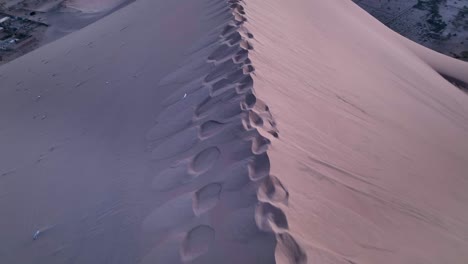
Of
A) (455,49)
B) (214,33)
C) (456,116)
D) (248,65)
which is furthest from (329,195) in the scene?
(455,49)

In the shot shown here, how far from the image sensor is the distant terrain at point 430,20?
1335cm

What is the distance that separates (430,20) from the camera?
583 inches

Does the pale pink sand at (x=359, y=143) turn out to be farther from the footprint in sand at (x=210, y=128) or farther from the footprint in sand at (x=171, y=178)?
the footprint in sand at (x=171, y=178)

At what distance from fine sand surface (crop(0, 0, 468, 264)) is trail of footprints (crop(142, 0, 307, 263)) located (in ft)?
0.05

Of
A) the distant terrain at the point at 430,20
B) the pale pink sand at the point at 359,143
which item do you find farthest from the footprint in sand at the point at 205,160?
the distant terrain at the point at 430,20

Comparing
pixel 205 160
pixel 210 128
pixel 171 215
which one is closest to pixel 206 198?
pixel 171 215

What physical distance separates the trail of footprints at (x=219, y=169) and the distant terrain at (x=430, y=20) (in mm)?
10269

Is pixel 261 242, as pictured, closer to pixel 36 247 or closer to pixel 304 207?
pixel 304 207

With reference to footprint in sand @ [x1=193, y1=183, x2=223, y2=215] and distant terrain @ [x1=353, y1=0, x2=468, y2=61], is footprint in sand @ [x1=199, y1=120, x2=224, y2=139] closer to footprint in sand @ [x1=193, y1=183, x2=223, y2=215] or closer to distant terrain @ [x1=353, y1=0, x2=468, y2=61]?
footprint in sand @ [x1=193, y1=183, x2=223, y2=215]

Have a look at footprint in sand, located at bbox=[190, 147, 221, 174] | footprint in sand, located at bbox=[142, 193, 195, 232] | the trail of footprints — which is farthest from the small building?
footprint in sand, located at bbox=[142, 193, 195, 232]

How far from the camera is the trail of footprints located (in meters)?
2.92

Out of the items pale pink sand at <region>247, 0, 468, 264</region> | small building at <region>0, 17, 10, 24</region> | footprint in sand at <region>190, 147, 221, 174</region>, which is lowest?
small building at <region>0, 17, 10, 24</region>

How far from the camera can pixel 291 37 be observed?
6.45 metres

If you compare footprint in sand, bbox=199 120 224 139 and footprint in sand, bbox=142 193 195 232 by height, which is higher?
footprint in sand, bbox=199 120 224 139
